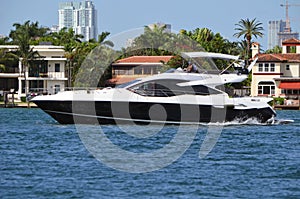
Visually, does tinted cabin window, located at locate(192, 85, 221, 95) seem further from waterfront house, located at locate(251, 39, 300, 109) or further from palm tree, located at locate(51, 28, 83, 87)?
palm tree, located at locate(51, 28, 83, 87)

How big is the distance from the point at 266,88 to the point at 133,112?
44.8 meters

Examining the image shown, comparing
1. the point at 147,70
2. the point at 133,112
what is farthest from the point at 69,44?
the point at 133,112

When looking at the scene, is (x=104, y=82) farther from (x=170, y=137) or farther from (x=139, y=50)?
(x=170, y=137)

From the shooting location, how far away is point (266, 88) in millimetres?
81250

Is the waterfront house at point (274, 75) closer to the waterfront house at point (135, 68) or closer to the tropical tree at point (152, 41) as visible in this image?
the waterfront house at point (135, 68)

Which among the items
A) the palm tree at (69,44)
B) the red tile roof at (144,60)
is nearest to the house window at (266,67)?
the red tile roof at (144,60)

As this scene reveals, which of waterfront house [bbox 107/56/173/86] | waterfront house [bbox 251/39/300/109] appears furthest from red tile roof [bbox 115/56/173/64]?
waterfront house [bbox 251/39/300/109]

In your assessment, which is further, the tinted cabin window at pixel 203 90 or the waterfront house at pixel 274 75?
the waterfront house at pixel 274 75

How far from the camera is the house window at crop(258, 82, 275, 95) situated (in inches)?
3184

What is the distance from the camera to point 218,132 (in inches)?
1468

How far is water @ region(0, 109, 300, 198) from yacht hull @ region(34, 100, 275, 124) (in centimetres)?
243

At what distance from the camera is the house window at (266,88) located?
8088 cm

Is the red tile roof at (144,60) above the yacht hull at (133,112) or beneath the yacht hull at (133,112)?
above

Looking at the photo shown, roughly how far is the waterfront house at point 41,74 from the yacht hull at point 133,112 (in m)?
46.3
